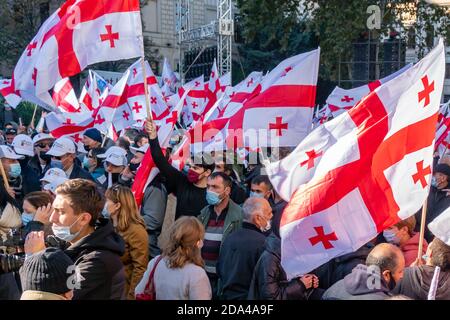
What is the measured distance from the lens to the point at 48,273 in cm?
357

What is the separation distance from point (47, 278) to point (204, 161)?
158 inches

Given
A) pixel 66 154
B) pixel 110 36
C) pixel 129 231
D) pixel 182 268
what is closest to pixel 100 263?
pixel 182 268

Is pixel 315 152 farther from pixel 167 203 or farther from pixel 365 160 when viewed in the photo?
pixel 167 203

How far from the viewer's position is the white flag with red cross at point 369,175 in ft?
15.8

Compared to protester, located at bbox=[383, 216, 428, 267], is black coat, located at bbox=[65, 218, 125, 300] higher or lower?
higher

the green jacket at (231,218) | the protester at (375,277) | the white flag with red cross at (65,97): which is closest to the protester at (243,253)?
the green jacket at (231,218)

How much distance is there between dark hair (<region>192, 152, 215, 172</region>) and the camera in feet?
24.4

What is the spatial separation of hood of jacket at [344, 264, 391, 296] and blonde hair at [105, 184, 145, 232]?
2.17 m

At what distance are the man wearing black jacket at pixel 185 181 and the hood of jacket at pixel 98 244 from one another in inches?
110

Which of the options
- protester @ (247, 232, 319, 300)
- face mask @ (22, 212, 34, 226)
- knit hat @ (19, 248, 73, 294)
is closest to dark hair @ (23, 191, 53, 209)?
face mask @ (22, 212, 34, 226)

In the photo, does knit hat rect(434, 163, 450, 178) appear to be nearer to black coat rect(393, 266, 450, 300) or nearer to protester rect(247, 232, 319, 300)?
protester rect(247, 232, 319, 300)

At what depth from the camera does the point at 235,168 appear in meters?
9.52

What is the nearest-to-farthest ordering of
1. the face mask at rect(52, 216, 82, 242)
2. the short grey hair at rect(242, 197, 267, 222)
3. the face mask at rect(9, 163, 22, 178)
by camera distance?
1. the face mask at rect(52, 216, 82, 242)
2. the short grey hair at rect(242, 197, 267, 222)
3. the face mask at rect(9, 163, 22, 178)

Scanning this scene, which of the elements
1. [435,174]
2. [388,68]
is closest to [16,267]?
[435,174]
